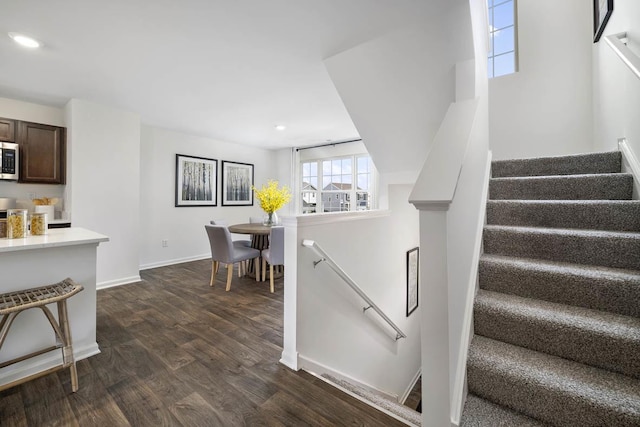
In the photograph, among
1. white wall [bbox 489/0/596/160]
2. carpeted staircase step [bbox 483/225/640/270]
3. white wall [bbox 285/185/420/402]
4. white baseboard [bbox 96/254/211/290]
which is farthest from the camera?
white baseboard [bbox 96/254/211/290]

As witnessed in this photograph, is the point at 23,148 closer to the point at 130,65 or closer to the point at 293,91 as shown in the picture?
the point at 130,65

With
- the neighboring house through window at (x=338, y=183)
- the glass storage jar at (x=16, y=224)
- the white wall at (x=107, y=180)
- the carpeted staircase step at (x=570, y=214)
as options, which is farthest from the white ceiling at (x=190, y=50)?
the neighboring house through window at (x=338, y=183)

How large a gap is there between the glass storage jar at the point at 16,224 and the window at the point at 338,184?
15.6 ft

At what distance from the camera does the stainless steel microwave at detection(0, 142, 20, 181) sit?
3086mm

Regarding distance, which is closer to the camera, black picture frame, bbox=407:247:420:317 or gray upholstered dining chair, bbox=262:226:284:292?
gray upholstered dining chair, bbox=262:226:284:292

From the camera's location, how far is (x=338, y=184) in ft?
19.6

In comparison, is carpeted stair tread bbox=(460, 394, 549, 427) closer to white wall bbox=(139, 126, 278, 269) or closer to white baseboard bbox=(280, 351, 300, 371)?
white baseboard bbox=(280, 351, 300, 371)

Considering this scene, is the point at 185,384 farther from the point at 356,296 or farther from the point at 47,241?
the point at 356,296

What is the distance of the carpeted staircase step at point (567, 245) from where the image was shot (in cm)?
140

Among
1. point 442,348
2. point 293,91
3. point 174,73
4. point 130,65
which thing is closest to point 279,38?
point 293,91

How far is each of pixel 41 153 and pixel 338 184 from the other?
4795 millimetres

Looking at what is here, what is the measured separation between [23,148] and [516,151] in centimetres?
613

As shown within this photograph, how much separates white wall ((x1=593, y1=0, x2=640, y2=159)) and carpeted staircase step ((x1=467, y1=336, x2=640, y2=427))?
1.49 m

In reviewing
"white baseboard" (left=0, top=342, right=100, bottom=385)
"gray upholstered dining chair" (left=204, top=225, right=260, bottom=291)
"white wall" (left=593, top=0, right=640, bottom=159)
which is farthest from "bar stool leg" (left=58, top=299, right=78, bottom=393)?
"white wall" (left=593, top=0, right=640, bottom=159)
